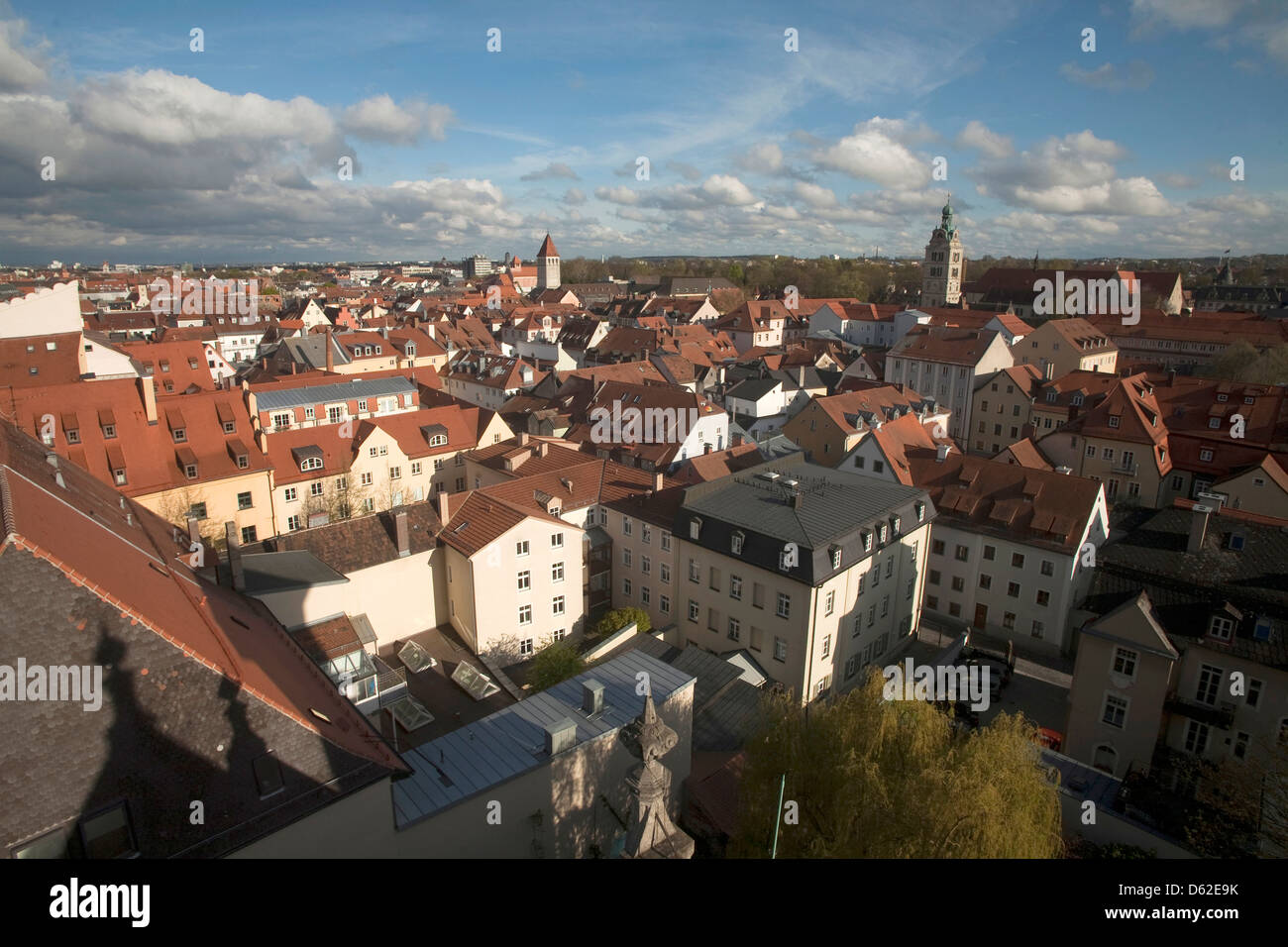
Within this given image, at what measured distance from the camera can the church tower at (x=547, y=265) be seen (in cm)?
16325

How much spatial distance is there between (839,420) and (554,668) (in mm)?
29549

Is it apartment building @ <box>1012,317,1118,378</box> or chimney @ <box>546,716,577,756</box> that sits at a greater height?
apartment building @ <box>1012,317,1118,378</box>

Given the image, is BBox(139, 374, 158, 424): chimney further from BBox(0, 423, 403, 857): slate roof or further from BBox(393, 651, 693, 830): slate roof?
BBox(393, 651, 693, 830): slate roof

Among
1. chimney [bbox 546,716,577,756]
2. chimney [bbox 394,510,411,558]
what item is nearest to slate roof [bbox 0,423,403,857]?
chimney [bbox 546,716,577,756]

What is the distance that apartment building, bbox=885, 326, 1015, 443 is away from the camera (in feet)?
202

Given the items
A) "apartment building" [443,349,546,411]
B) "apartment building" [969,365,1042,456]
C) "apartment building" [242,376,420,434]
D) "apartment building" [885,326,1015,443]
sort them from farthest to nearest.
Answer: "apartment building" [885,326,1015,443] → "apartment building" [443,349,546,411] → "apartment building" [969,365,1042,456] → "apartment building" [242,376,420,434]

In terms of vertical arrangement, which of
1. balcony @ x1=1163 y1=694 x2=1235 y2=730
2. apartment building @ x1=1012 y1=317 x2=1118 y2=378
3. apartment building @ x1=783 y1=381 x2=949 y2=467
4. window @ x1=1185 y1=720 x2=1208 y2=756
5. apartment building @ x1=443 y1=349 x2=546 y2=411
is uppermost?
apartment building @ x1=1012 y1=317 x2=1118 y2=378

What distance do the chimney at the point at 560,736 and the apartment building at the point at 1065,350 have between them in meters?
63.1

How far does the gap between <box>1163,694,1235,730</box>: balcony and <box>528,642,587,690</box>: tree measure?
1801 cm

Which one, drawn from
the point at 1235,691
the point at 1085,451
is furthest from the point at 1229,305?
the point at 1235,691

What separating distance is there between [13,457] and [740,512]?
21219mm

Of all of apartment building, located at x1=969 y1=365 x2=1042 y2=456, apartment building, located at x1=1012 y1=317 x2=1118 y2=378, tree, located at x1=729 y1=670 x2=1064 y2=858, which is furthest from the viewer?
apartment building, located at x1=1012 y1=317 x2=1118 y2=378

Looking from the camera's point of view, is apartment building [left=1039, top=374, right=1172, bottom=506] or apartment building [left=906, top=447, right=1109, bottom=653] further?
apartment building [left=1039, top=374, right=1172, bottom=506]
